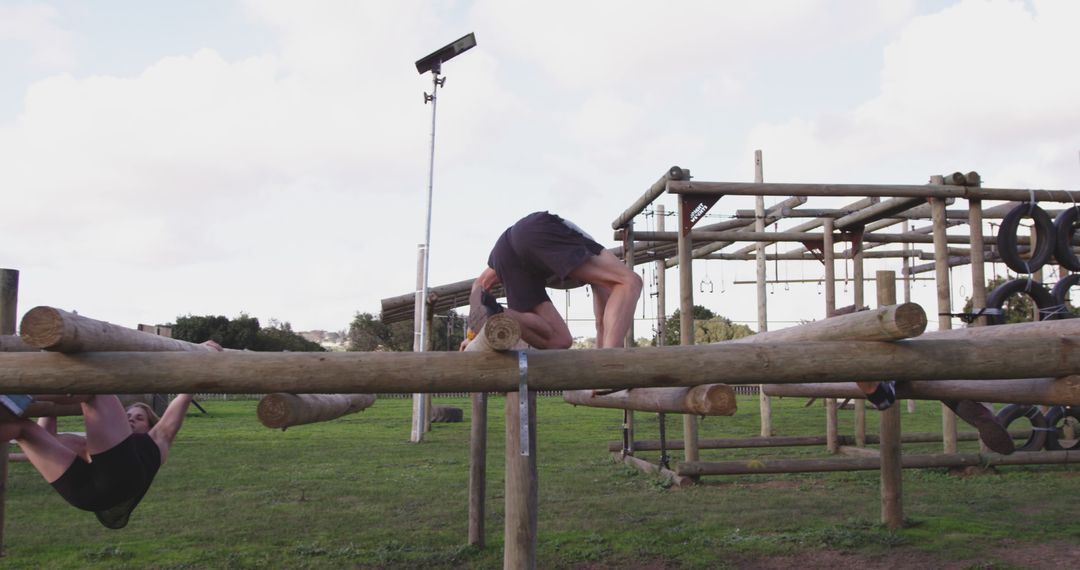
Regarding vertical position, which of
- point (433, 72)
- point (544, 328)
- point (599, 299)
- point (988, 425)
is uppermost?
point (433, 72)

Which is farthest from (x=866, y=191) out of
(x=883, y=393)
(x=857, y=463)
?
(x=883, y=393)

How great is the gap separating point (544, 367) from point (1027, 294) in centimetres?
517

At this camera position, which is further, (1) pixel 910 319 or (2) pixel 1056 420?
(2) pixel 1056 420

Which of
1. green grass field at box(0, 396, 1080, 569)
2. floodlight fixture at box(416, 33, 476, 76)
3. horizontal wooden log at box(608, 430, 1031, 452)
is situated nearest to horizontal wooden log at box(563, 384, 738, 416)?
green grass field at box(0, 396, 1080, 569)

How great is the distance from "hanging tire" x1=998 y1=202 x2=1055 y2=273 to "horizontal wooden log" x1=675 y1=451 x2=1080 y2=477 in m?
2.32

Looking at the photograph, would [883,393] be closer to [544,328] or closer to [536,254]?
[544,328]

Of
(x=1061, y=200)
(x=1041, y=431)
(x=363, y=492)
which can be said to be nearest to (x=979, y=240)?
(x=1061, y=200)

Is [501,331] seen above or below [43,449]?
above

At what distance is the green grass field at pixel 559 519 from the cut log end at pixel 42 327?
3145mm

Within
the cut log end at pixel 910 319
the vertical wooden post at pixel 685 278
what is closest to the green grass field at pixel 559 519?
the vertical wooden post at pixel 685 278

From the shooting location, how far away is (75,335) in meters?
3.32

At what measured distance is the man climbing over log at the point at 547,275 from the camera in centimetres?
482

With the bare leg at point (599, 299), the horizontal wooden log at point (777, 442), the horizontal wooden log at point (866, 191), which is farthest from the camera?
the horizontal wooden log at point (777, 442)

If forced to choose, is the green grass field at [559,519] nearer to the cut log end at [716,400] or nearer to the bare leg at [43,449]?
the bare leg at [43,449]
